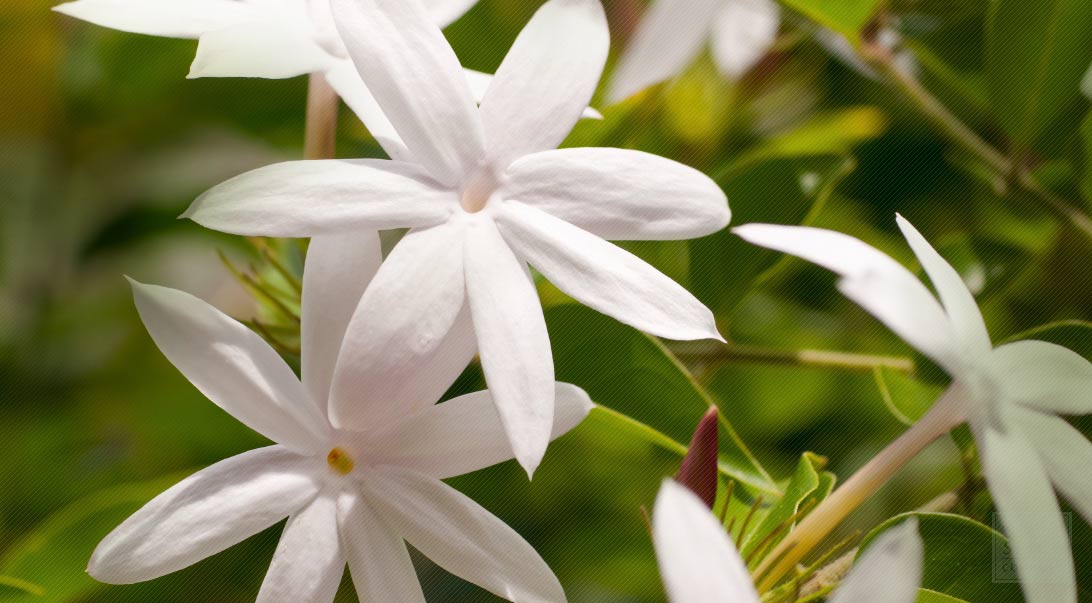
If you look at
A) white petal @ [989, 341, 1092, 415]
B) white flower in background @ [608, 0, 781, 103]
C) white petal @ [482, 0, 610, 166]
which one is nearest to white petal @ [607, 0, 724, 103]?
white flower in background @ [608, 0, 781, 103]

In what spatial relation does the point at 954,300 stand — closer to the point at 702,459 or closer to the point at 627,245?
the point at 702,459

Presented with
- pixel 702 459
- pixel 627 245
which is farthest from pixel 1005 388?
pixel 627 245

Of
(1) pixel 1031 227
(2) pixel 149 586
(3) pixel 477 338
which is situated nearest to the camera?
(3) pixel 477 338

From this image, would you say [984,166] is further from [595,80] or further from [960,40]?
[595,80]

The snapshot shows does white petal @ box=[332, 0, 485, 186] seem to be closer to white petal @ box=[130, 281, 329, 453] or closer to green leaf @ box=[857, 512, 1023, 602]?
white petal @ box=[130, 281, 329, 453]

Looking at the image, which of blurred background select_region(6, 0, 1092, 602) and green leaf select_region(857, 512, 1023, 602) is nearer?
green leaf select_region(857, 512, 1023, 602)

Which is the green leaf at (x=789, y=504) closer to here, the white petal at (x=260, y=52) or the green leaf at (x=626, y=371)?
the green leaf at (x=626, y=371)

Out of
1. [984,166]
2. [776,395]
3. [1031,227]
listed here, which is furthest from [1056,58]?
[776,395]
